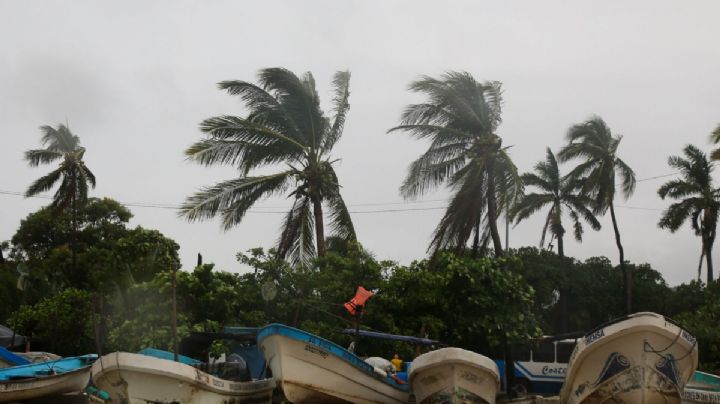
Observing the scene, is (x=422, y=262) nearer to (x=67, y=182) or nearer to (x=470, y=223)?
(x=470, y=223)

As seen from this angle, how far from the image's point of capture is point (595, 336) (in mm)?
11617

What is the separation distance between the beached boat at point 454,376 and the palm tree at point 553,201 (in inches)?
877

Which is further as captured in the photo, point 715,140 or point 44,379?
point 715,140

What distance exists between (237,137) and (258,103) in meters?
1.74

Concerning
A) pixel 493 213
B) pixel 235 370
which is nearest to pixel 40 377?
pixel 235 370

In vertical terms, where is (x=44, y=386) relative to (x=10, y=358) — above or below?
below

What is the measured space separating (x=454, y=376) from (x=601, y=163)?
1861 centimetres

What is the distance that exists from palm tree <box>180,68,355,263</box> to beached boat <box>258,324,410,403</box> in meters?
7.70

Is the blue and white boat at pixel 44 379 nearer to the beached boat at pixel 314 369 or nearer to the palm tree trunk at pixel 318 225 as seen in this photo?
the beached boat at pixel 314 369

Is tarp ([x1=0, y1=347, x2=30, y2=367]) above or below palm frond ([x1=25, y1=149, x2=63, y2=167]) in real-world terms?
below

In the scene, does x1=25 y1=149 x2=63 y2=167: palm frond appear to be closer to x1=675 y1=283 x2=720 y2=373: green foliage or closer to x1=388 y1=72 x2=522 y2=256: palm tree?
x1=388 y1=72 x2=522 y2=256: palm tree

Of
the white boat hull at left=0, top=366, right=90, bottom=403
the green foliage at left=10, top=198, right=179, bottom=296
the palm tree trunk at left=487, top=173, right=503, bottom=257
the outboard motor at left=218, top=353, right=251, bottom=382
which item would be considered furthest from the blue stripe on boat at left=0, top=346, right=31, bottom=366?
the palm tree trunk at left=487, top=173, right=503, bottom=257

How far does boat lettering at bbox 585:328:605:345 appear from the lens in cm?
1148

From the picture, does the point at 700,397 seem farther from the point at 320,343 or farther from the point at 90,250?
the point at 90,250
